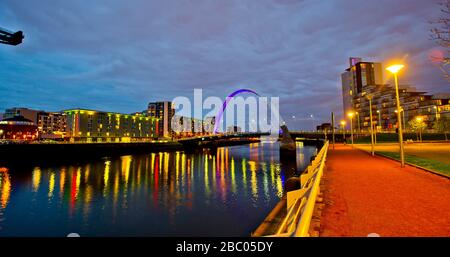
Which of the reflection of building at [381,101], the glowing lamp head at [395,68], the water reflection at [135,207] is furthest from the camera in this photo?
the reflection of building at [381,101]

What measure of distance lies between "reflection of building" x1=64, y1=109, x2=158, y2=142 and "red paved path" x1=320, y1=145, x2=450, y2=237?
11267 centimetres

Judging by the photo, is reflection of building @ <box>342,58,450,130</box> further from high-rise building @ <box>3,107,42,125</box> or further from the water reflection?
high-rise building @ <box>3,107,42,125</box>

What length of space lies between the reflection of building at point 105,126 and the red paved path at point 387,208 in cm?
11267

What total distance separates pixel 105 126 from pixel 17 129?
39.4 meters

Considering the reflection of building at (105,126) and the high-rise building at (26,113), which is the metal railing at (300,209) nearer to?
the reflection of building at (105,126)

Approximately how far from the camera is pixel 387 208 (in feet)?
22.2

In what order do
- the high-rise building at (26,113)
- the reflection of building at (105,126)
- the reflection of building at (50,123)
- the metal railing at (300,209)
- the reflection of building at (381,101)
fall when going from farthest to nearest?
the reflection of building at (50,123), the high-rise building at (26,113), the reflection of building at (105,126), the reflection of building at (381,101), the metal railing at (300,209)

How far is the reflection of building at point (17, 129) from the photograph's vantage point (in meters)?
111

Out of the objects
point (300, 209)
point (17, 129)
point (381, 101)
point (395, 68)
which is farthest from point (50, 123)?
point (381, 101)

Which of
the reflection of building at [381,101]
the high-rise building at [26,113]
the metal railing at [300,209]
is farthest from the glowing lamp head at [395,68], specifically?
the high-rise building at [26,113]

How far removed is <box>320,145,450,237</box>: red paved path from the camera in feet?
17.0

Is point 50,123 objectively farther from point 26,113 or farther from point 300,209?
point 300,209
